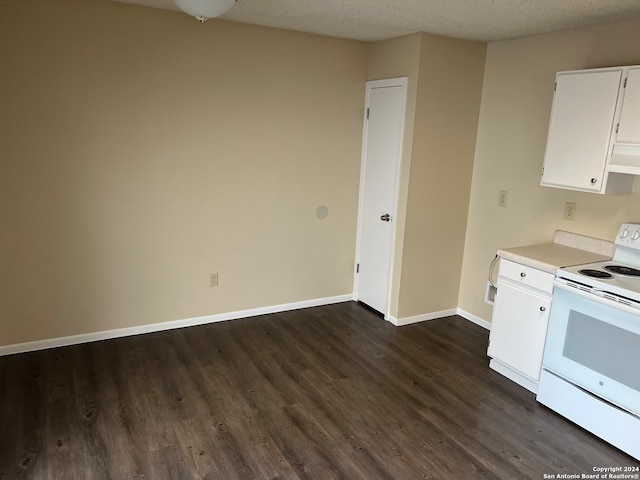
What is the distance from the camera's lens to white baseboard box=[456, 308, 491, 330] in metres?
4.12

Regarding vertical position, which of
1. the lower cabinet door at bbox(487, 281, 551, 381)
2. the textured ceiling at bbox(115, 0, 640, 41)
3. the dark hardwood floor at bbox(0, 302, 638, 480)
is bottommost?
the dark hardwood floor at bbox(0, 302, 638, 480)

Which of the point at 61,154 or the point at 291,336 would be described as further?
the point at 291,336

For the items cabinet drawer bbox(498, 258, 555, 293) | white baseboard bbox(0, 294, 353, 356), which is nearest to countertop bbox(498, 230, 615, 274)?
cabinet drawer bbox(498, 258, 555, 293)

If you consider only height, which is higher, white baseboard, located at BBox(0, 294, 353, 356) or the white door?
the white door

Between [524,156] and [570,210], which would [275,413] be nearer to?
[570,210]

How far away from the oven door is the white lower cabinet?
0.08m

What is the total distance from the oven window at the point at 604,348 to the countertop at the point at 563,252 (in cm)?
36

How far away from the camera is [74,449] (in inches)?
94.9

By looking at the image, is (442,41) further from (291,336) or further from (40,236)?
(40,236)

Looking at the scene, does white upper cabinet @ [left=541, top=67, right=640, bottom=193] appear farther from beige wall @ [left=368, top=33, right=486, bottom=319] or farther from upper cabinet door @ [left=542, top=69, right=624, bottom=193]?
beige wall @ [left=368, top=33, right=486, bottom=319]

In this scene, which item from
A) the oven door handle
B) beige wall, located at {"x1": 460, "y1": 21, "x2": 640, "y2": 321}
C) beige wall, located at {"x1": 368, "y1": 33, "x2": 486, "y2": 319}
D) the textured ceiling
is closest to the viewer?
the oven door handle

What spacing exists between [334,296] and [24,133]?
286 cm

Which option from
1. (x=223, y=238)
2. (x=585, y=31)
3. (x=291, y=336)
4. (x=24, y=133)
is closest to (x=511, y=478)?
(x=291, y=336)

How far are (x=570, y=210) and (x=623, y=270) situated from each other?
652 mm
